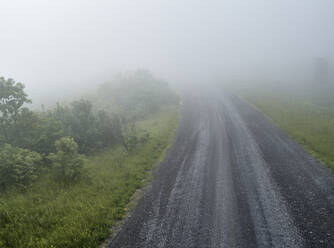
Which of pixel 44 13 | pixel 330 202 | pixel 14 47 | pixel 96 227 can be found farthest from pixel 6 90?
pixel 44 13

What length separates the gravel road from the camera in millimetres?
4863

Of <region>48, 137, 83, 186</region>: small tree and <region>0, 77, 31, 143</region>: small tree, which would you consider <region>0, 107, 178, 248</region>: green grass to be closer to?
<region>48, 137, 83, 186</region>: small tree

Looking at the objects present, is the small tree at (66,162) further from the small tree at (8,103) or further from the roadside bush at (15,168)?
the small tree at (8,103)

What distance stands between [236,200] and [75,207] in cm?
565

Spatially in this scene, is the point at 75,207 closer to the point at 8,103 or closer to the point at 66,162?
the point at 66,162

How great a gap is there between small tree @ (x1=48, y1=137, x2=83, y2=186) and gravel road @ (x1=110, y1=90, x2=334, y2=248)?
3.51 meters

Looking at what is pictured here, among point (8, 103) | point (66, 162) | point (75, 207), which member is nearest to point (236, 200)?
point (75, 207)

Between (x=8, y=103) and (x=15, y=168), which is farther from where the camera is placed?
(x=8, y=103)

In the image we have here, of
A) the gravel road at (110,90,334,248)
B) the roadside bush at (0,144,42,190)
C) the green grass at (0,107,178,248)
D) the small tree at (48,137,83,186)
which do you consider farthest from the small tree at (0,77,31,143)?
the gravel road at (110,90,334,248)

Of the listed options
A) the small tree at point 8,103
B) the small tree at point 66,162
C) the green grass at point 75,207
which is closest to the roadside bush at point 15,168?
the green grass at point 75,207

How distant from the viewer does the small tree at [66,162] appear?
7.90 m

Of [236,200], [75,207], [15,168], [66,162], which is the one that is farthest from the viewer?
[66,162]

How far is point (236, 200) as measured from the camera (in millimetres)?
6418

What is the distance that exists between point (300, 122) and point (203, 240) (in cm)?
1408
